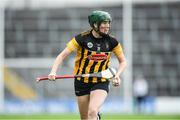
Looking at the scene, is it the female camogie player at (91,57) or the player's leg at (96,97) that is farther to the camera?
the female camogie player at (91,57)

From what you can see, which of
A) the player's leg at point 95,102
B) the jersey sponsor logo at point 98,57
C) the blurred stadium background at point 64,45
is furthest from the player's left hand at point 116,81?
the blurred stadium background at point 64,45

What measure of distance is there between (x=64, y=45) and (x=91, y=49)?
23172 mm

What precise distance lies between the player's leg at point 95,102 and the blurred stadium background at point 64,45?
2179 cm

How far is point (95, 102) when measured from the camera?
12867 millimetres

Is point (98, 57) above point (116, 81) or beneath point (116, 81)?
above

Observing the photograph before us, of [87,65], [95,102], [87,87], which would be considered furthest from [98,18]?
[95,102]

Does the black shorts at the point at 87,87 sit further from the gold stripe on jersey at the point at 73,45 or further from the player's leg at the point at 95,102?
the gold stripe on jersey at the point at 73,45

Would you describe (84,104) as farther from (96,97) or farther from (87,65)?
(87,65)

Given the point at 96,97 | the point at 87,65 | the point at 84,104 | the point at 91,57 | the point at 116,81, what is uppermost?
the point at 91,57

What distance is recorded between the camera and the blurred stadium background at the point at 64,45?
3562 cm

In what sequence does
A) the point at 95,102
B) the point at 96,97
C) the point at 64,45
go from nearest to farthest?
the point at 95,102 < the point at 96,97 < the point at 64,45

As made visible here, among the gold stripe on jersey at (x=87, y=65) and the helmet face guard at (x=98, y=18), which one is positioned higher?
the helmet face guard at (x=98, y=18)

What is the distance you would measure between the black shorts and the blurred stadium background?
21.5 metres

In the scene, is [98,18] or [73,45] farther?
[73,45]
